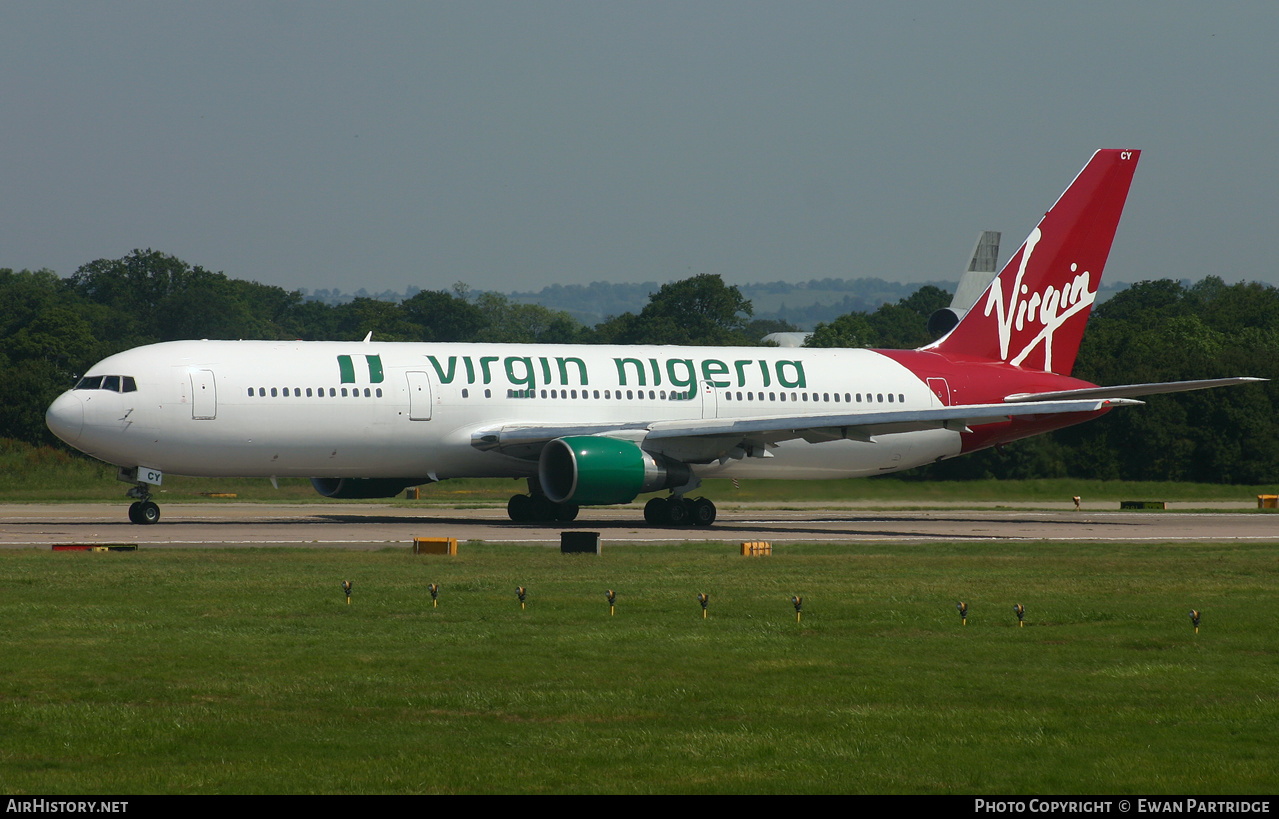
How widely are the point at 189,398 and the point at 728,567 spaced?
15.8m

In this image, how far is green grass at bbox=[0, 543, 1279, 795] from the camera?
1104 centimetres

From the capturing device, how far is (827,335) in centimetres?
12800

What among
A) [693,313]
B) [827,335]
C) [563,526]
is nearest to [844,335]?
[827,335]

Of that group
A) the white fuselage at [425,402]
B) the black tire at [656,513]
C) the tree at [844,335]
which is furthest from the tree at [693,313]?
the black tire at [656,513]

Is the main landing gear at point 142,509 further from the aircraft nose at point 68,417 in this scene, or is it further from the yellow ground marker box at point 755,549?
the yellow ground marker box at point 755,549

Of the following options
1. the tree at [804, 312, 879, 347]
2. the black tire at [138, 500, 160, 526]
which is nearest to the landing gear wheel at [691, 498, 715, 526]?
the black tire at [138, 500, 160, 526]

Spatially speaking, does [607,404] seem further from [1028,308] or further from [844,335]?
[844,335]

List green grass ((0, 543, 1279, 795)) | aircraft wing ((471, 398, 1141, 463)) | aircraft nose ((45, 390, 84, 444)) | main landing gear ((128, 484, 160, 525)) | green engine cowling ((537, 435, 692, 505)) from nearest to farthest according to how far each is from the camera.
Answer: green grass ((0, 543, 1279, 795)) < aircraft nose ((45, 390, 84, 444)) < green engine cowling ((537, 435, 692, 505)) < main landing gear ((128, 484, 160, 525)) < aircraft wing ((471, 398, 1141, 463))

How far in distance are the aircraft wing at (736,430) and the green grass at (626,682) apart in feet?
41.0

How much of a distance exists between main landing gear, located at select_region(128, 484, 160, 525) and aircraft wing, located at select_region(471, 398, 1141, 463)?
832 centimetres

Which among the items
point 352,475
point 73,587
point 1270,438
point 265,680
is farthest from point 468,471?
point 1270,438

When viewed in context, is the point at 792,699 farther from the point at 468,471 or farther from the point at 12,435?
the point at 12,435

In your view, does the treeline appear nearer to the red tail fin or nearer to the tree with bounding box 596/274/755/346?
the tree with bounding box 596/274/755/346
